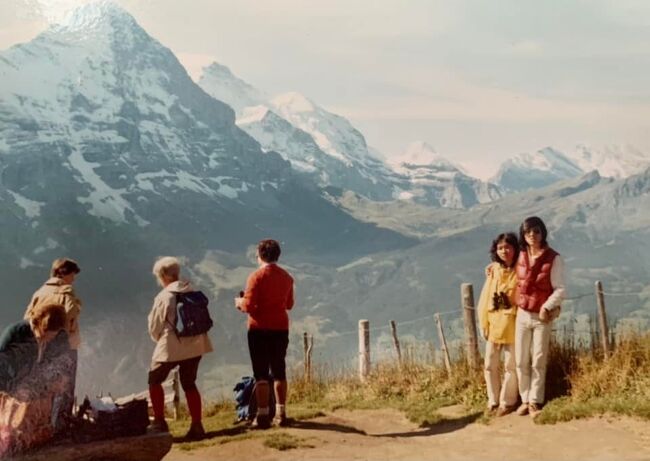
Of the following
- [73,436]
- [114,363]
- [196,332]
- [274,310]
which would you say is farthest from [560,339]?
[114,363]

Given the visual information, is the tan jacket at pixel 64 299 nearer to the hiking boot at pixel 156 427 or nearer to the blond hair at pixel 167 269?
the blond hair at pixel 167 269

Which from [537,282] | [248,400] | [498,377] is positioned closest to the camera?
[537,282]

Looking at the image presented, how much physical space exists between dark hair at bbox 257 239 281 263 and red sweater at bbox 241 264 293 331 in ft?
0.21

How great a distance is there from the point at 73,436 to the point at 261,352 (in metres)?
2.05

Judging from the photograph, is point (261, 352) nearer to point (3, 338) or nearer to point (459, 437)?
point (459, 437)

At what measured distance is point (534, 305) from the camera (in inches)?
273

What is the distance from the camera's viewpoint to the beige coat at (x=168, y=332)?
6219 mm

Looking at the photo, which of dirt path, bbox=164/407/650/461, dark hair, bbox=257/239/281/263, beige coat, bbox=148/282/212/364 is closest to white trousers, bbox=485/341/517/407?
dirt path, bbox=164/407/650/461

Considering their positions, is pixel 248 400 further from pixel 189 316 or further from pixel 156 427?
pixel 156 427

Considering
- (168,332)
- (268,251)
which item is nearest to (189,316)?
(168,332)

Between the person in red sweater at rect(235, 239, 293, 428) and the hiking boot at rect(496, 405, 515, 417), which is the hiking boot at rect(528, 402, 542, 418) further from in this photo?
the person in red sweater at rect(235, 239, 293, 428)

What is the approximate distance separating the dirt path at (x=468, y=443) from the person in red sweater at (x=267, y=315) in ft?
1.64

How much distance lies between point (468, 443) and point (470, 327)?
2993 mm

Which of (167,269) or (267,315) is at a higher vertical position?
(167,269)
